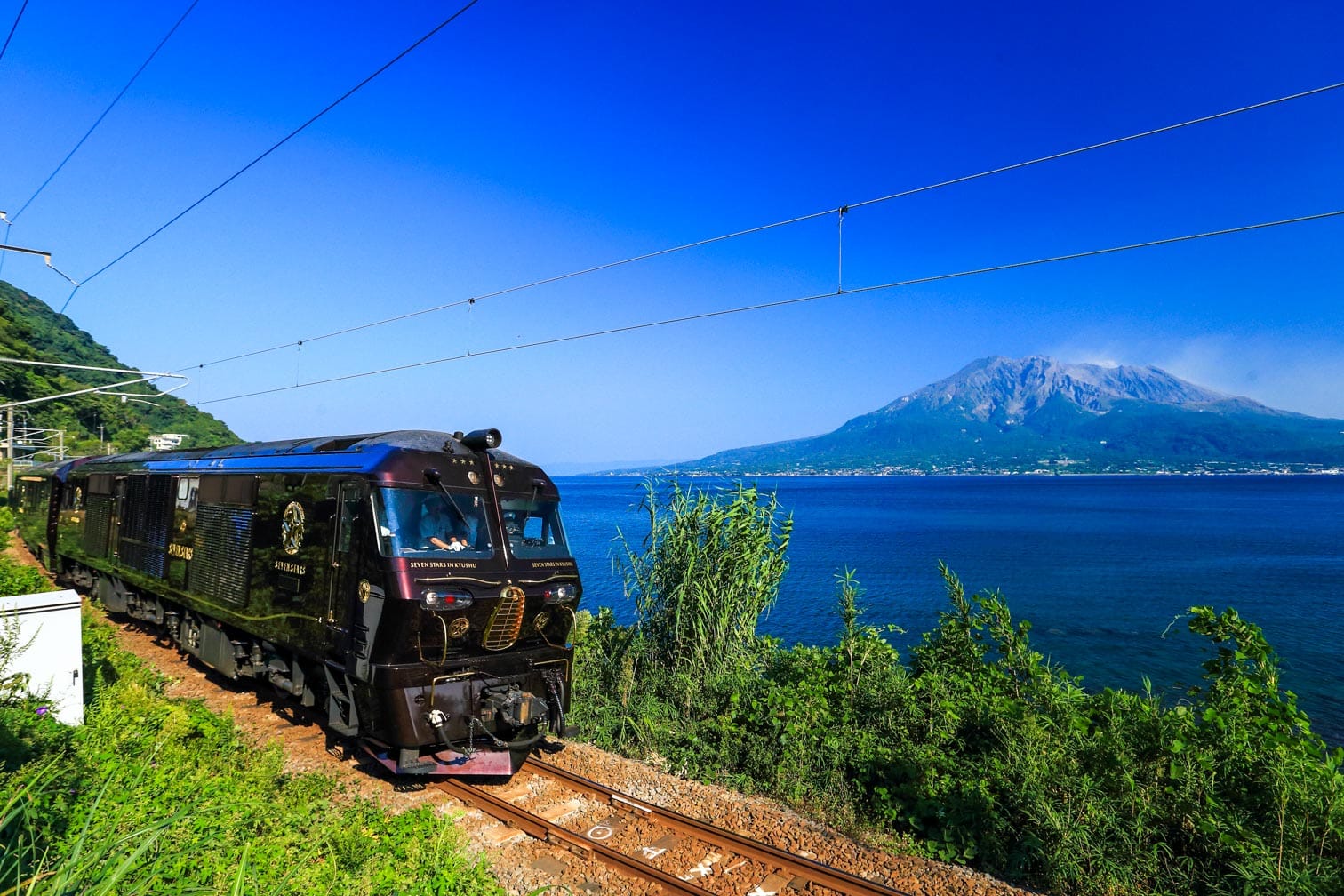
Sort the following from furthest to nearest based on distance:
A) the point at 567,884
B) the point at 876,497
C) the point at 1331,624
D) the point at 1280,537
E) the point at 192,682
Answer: the point at 876,497, the point at 1280,537, the point at 1331,624, the point at 192,682, the point at 567,884

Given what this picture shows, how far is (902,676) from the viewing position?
36.2 ft

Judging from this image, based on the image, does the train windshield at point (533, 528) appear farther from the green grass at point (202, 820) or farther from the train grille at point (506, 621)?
the green grass at point (202, 820)

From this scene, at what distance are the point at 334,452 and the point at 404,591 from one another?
8.02 feet

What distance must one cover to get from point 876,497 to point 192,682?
400ft

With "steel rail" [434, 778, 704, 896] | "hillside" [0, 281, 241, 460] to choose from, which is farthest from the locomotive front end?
"hillside" [0, 281, 241, 460]

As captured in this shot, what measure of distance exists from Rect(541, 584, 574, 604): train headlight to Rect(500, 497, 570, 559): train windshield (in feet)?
1.32

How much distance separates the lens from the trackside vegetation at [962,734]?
267 inches

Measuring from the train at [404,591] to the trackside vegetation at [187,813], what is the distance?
0.90 m

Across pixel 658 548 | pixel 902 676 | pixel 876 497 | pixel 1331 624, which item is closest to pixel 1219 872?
pixel 902 676

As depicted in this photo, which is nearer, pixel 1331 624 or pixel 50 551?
pixel 50 551

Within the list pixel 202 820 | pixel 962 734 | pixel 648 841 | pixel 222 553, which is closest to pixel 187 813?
pixel 202 820

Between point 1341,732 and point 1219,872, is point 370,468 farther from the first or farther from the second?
point 1341,732

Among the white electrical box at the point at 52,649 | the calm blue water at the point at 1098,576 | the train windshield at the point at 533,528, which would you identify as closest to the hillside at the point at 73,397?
the calm blue water at the point at 1098,576

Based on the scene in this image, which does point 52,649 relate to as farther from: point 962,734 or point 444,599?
point 962,734
